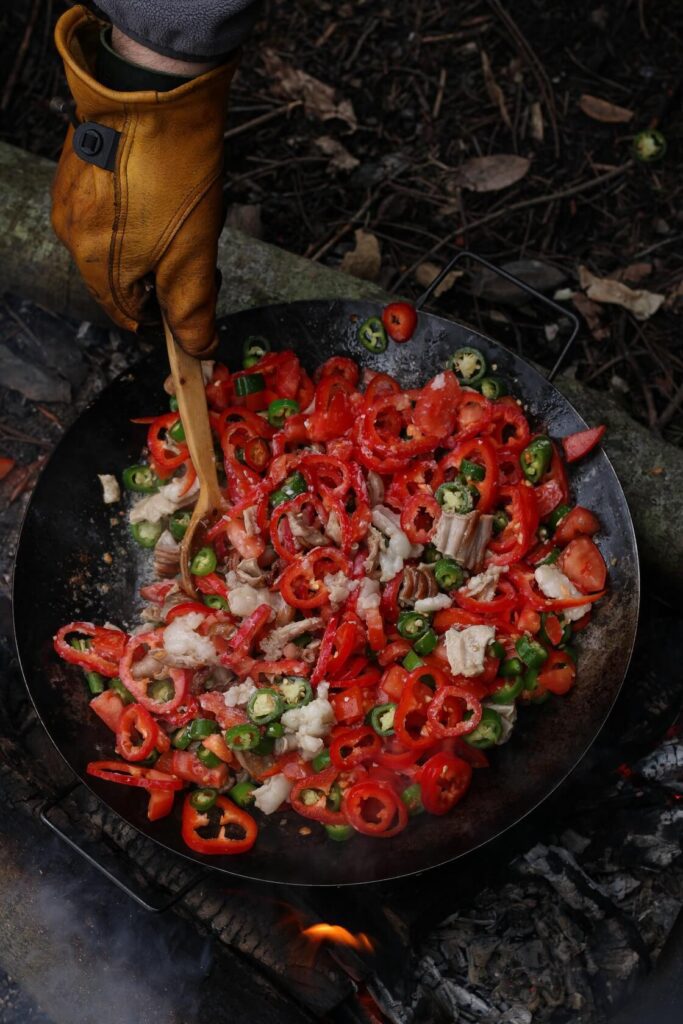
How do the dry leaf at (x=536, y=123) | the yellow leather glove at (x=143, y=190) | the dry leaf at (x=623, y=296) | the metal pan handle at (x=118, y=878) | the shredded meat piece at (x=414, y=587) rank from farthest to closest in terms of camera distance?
the dry leaf at (x=536, y=123), the dry leaf at (x=623, y=296), the shredded meat piece at (x=414, y=587), the metal pan handle at (x=118, y=878), the yellow leather glove at (x=143, y=190)

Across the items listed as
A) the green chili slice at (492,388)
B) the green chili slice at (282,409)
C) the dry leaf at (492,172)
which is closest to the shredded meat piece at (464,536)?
the green chili slice at (492,388)

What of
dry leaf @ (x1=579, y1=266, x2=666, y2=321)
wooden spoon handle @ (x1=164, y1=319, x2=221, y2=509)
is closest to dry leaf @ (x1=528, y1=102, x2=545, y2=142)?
dry leaf @ (x1=579, y1=266, x2=666, y2=321)

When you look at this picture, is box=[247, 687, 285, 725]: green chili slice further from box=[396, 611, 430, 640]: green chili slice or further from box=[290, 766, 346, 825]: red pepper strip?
box=[396, 611, 430, 640]: green chili slice

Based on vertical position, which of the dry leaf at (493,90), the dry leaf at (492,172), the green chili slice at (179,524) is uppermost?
the dry leaf at (493,90)

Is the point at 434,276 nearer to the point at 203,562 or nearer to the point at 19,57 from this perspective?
the point at 203,562

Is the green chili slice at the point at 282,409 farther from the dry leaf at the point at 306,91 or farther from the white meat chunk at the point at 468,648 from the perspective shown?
the dry leaf at the point at 306,91

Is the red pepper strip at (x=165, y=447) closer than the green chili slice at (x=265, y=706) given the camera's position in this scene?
No
